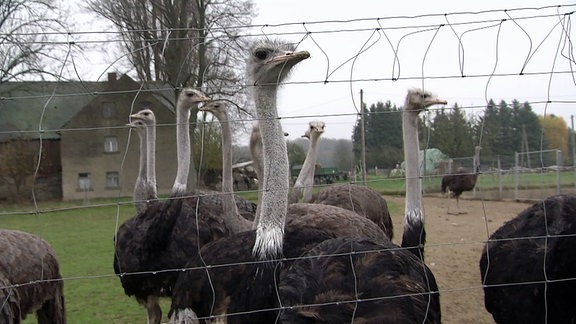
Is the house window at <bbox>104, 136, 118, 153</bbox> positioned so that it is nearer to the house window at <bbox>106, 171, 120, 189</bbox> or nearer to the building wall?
the building wall

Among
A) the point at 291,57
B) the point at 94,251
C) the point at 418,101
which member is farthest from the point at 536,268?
the point at 94,251

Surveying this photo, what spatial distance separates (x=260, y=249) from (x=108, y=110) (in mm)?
28346

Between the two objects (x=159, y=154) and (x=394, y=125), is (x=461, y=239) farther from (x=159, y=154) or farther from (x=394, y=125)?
(x=159, y=154)

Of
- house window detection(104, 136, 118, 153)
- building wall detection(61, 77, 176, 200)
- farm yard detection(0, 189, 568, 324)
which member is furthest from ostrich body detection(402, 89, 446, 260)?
house window detection(104, 136, 118, 153)

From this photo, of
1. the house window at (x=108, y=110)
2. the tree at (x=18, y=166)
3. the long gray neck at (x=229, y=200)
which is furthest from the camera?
the house window at (x=108, y=110)

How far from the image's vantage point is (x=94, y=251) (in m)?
11.7

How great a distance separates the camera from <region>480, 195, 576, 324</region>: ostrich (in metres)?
3.50

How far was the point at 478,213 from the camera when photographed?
1634cm

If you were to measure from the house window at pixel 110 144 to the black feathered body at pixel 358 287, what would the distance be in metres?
28.1

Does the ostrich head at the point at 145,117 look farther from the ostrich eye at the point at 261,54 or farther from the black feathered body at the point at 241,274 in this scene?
the ostrich eye at the point at 261,54

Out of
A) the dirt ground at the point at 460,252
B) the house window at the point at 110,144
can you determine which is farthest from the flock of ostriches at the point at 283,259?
the house window at the point at 110,144

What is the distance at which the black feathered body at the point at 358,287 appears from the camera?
2.90 meters

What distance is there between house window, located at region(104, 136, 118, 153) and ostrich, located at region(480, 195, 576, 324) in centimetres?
2771

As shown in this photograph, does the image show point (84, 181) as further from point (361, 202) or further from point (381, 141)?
point (381, 141)
